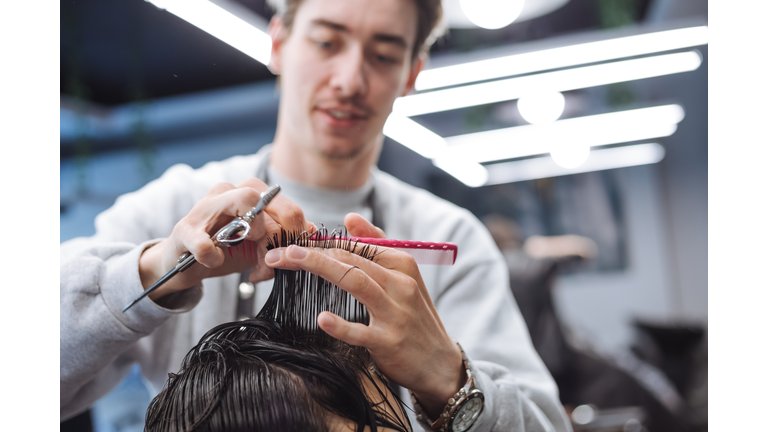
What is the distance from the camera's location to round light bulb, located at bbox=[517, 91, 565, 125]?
0.95 metres

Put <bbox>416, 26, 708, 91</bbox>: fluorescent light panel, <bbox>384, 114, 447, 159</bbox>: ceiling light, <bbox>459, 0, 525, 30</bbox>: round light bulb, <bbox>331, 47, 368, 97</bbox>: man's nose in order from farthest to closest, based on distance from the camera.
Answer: <bbox>459, 0, 525, 30</bbox>: round light bulb
<bbox>416, 26, 708, 91</bbox>: fluorescent light panel
<bbox>384, 114, 447, 159</bbox>: ceiling light
<bbox>331, 47, 368, 97</bbox>: man's nose

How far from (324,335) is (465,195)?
0.38m

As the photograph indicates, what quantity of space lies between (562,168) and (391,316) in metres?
1.47

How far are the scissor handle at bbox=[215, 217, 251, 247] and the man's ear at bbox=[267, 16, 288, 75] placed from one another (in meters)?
0.21

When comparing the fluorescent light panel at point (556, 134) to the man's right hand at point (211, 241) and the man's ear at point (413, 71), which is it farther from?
the man's right hand at point (211, 241)

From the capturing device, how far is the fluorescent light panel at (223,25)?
0.47 metres

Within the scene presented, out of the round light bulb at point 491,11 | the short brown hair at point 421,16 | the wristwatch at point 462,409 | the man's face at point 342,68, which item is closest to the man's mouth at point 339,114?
the man's face at point 342,68

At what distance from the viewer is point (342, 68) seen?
422mm

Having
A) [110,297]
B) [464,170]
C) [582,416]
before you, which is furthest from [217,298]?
[582,416]

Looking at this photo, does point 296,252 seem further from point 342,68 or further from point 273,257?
point 342,68

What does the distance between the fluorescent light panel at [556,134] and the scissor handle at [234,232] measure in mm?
401

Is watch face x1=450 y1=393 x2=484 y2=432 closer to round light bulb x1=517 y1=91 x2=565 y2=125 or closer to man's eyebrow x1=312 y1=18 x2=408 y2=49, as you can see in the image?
man's eyebrow x1=312 y1=18 x2=408 y2=49

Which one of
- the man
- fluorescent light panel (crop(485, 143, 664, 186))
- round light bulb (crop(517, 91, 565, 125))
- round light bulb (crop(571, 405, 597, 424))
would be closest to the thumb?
the man
